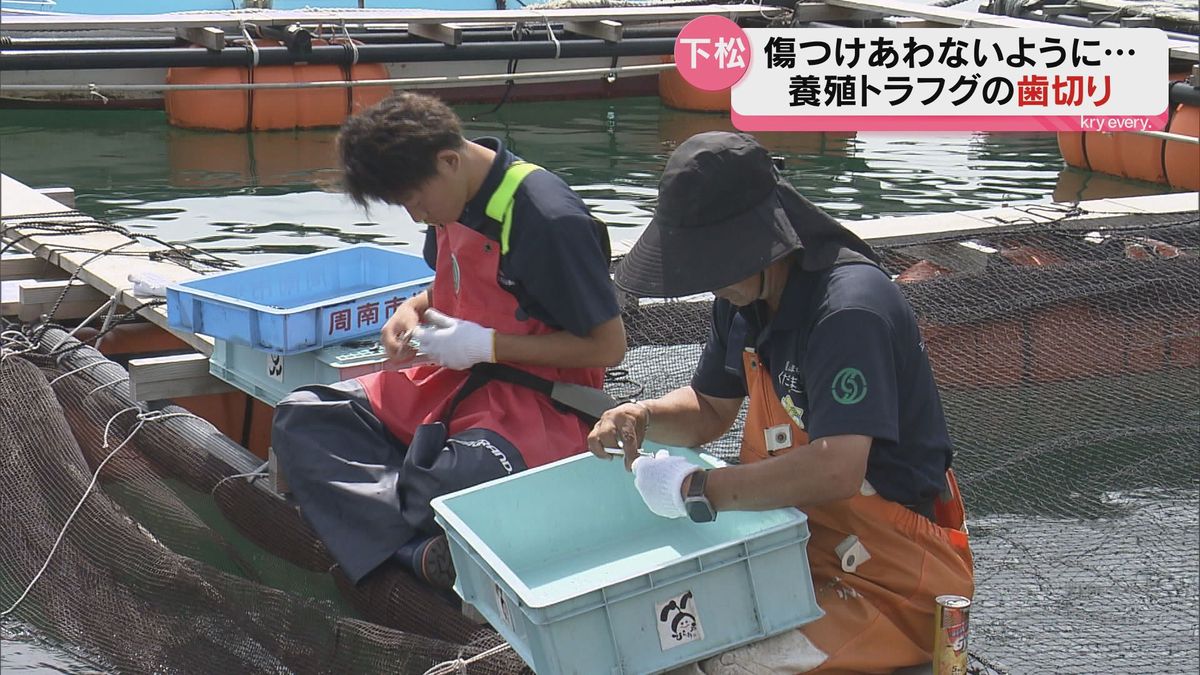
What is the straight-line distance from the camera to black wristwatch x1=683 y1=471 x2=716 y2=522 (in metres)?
2.62

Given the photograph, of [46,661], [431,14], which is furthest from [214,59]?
[46,661]

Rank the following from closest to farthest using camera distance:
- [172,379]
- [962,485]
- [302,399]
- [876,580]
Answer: [876,580] → [302,399] → [172,379] → [962,485]

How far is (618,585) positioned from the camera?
2.53 m

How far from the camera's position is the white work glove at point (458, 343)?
3510 mm

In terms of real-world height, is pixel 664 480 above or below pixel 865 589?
above

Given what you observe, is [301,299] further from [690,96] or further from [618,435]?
[690,96]

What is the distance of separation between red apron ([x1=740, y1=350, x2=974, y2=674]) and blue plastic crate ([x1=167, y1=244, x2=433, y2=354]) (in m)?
1.85

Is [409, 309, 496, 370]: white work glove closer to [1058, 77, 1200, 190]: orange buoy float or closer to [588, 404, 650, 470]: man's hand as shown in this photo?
[588, 404, 650, 470]: man's hand

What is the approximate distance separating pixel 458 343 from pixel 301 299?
1484 mm

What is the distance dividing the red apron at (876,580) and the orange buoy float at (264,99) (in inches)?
438

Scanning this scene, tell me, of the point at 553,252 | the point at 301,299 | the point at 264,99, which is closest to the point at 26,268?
the point at 301,299

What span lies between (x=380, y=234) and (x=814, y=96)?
4.70 m

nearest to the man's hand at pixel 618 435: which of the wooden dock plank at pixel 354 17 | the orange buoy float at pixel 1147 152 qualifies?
the orange buoy float at pixel 1147 152
